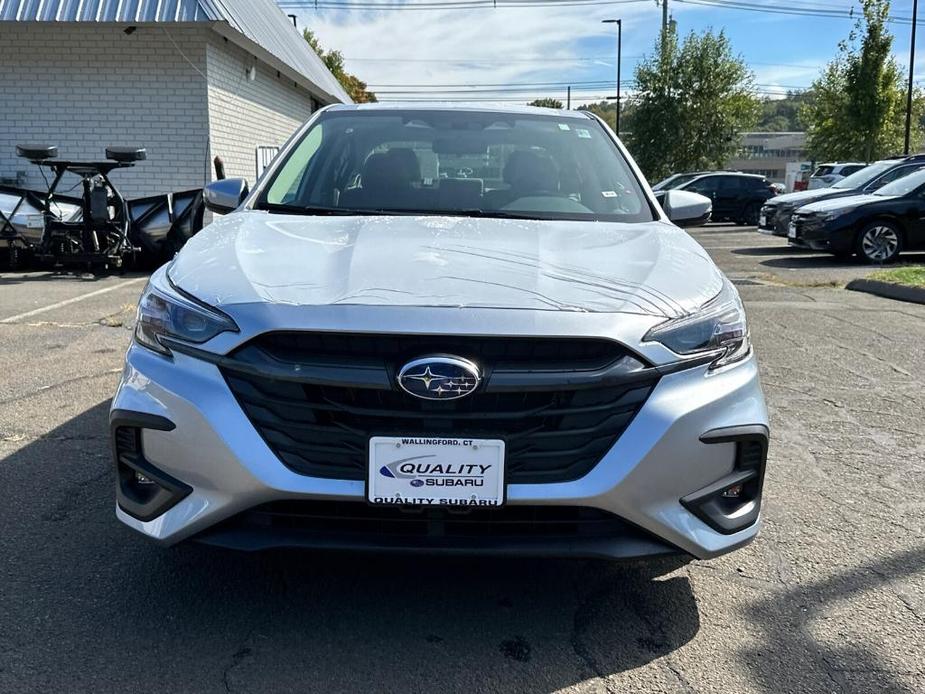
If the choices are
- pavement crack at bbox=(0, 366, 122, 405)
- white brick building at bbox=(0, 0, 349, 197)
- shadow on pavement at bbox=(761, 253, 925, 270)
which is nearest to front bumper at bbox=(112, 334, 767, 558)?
pavement crack at bbox=(0, 366, 122, 405)

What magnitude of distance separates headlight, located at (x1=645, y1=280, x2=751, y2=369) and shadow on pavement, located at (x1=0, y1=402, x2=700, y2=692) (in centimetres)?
85

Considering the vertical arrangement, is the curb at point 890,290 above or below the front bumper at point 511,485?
below

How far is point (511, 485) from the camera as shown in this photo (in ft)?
7.55

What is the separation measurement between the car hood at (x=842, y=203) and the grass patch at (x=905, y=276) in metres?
2.46

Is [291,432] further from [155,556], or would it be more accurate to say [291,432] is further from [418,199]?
[418,199]

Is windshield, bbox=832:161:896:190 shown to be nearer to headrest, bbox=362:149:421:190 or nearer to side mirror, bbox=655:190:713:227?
side mirror, bbox=655:190:713:227

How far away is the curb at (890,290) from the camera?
9.45 meters

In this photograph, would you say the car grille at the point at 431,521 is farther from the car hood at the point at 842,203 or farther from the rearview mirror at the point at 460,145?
the car hood at the point at 842,203

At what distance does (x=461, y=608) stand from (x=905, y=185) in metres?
13.3

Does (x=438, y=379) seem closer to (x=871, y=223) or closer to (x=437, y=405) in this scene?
(x=437, y=405)

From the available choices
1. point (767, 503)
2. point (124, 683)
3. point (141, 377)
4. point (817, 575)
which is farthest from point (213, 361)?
point (767, 503)

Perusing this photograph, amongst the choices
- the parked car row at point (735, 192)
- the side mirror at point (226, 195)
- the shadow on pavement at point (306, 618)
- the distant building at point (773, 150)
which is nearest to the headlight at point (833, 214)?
the parked car row at point (735, 192)

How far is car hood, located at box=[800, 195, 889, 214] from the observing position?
43.6 ft

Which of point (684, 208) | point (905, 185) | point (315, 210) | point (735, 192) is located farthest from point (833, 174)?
point (315, 210)
